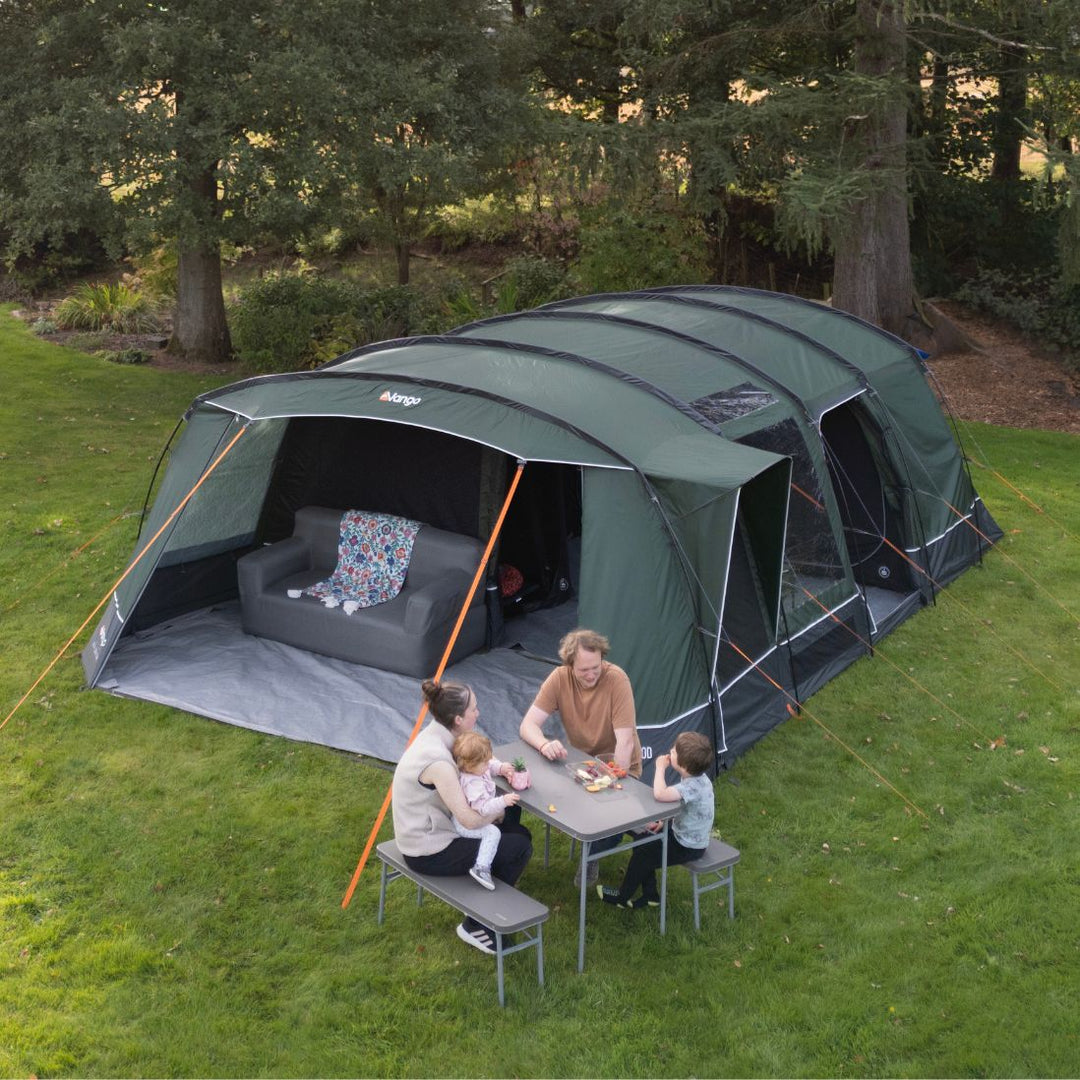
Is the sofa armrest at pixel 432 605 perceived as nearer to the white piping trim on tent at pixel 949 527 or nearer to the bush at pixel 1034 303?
the white piping trim on tent at pixel 949 527

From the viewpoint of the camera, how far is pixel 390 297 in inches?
655

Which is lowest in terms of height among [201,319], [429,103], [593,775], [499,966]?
[499,966]

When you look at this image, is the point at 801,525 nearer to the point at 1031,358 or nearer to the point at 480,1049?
the point at 480,1049

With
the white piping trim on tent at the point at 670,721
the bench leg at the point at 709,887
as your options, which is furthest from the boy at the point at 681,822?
the white piping trim on tent at the point at 670,721

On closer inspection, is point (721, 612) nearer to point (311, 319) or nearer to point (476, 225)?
point (311, 319)

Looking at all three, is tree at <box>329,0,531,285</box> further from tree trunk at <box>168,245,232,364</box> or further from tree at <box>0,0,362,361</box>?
tree trunk at <box>168,245,232,364</box>

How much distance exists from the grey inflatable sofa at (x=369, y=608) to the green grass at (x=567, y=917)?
3.65 ft

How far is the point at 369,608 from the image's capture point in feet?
27.2

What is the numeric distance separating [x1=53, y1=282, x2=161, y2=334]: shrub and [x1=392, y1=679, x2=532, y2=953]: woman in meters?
15.6

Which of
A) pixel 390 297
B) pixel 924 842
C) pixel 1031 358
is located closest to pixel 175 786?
pixel 924 842

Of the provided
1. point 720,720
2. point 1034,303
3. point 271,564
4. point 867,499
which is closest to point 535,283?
point 1034,303

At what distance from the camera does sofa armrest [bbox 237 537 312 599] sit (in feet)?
28.3

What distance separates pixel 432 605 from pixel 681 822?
9.71 ft

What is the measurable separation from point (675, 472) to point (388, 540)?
2.70 m
